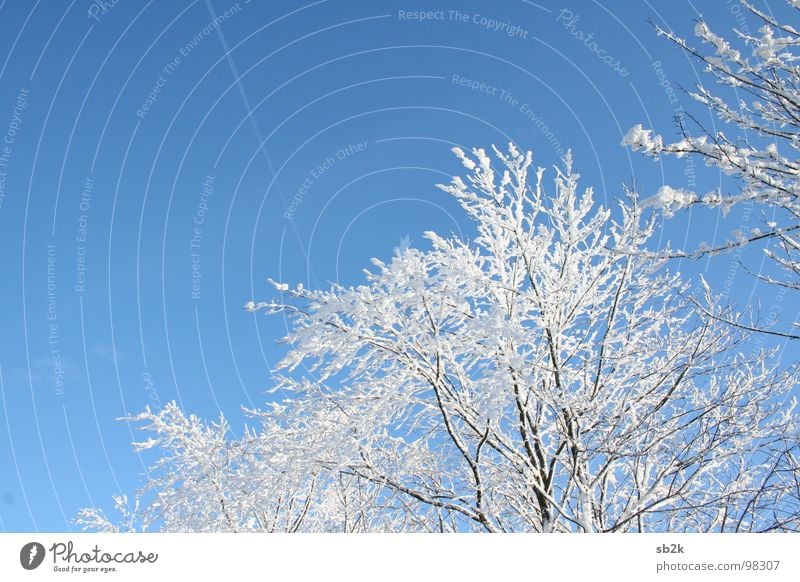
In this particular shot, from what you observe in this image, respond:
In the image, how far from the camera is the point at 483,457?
818 centimetres

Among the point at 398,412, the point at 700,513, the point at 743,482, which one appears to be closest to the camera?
the point at 398,412

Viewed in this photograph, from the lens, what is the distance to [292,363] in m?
7.68

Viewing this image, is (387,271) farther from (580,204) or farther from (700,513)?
(700,513)

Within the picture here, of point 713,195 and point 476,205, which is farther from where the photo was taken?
point 476,205

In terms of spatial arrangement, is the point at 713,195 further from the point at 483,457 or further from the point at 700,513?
the point at 700,513

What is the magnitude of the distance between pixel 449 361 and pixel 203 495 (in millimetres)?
4285

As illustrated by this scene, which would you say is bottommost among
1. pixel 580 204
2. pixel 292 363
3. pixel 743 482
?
pixel 743 482
